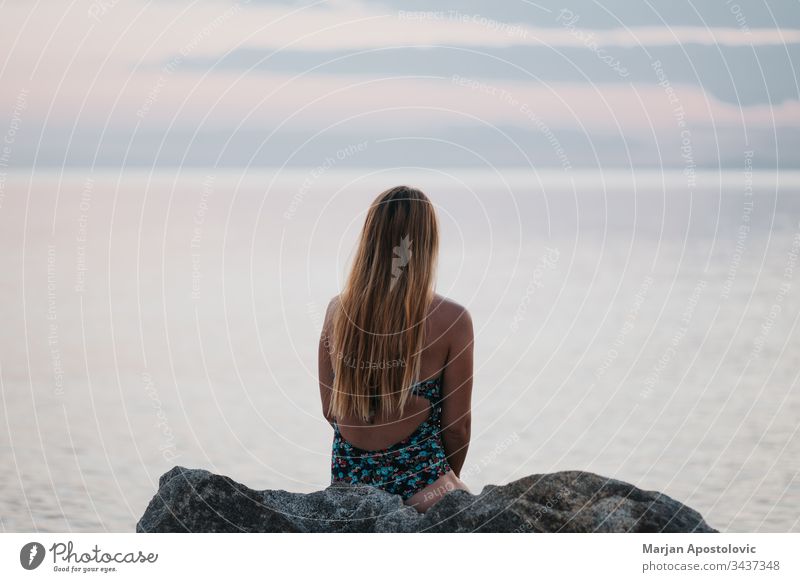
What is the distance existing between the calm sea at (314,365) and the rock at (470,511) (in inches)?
141

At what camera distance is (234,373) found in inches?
480

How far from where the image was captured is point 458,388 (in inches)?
203

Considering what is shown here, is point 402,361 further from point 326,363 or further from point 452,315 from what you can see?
point 326,363
